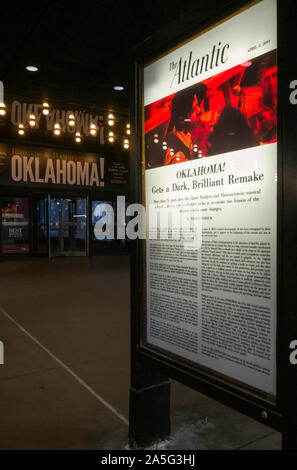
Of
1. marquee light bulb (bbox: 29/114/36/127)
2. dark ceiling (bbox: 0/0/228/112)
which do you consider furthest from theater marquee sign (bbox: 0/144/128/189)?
dark ceiling (bbox: 0/0/228/112)

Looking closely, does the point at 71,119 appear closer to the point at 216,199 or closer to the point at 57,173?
the point at 57,173

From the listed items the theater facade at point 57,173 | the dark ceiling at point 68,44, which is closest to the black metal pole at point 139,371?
the dark ceiling at point 68,44

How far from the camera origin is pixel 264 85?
1.51m

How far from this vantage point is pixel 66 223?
13969mm

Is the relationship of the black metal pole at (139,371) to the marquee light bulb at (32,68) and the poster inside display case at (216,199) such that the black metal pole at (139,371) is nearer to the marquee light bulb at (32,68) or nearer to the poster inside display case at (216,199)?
the poster inside display case at (216,199)

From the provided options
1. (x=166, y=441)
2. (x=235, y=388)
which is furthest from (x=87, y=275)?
(x=235, y=388)

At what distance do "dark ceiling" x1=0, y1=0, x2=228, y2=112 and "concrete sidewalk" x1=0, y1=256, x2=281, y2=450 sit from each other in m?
2.75

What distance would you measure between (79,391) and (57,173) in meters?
10.6

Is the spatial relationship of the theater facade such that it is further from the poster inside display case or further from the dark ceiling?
the poster inside display case

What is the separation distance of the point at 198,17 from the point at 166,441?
2.29 m

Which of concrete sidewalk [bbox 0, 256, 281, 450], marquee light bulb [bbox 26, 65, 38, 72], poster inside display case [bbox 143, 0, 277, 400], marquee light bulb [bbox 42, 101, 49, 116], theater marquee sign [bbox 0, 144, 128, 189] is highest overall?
marquee light bulb [bbox 26, 65, 38, 72]

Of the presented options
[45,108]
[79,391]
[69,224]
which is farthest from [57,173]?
[79,391]

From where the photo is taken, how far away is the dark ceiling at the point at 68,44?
565 centimetres

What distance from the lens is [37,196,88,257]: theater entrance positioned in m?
13.6
